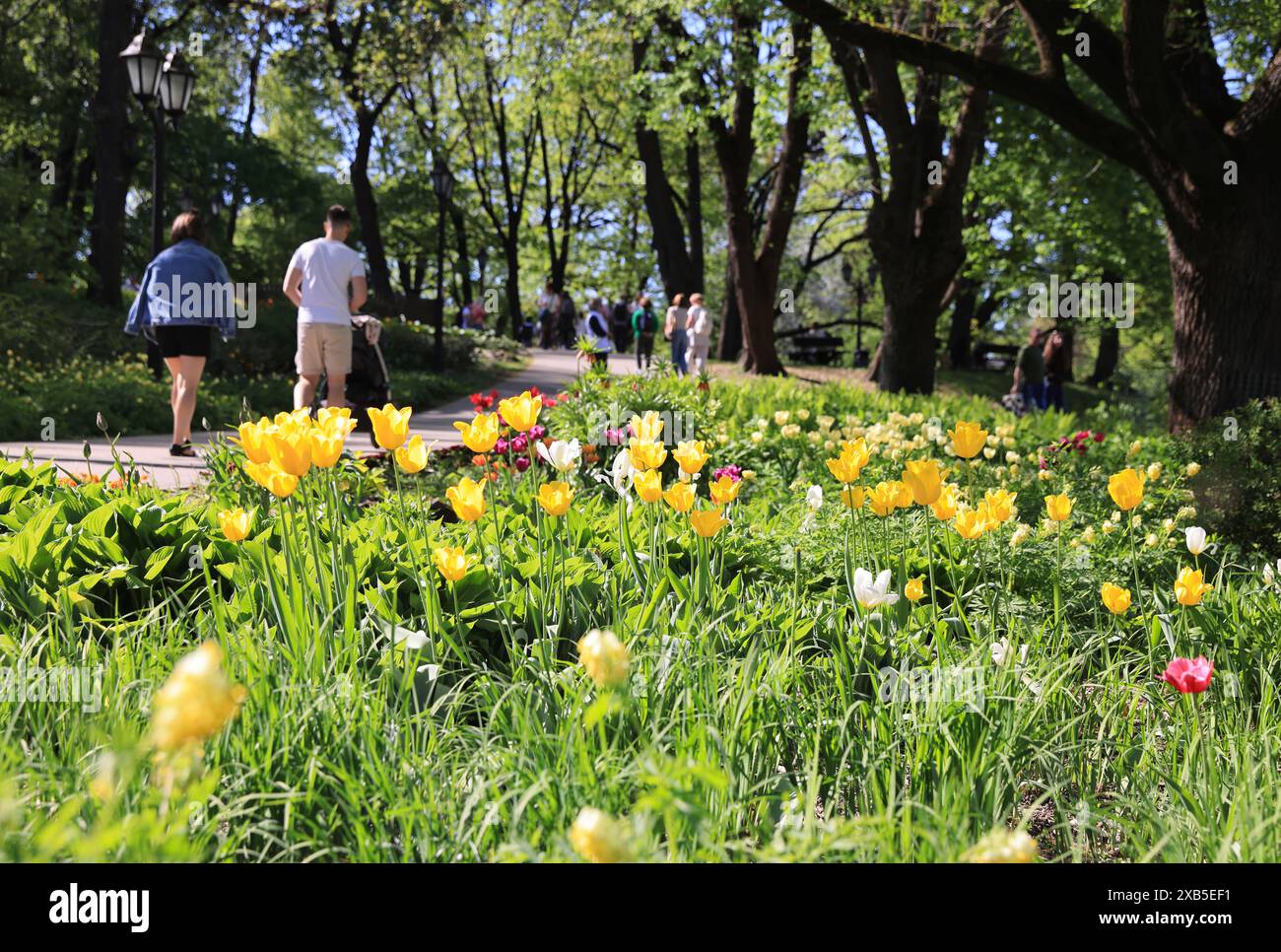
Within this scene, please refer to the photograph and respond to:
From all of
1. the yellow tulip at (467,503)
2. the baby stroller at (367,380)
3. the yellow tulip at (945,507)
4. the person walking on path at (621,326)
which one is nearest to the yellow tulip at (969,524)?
the yellow tulip at (945,507)

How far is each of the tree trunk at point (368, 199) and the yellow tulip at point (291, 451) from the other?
23870mm

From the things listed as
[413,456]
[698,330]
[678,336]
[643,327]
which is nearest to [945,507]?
[413,456]

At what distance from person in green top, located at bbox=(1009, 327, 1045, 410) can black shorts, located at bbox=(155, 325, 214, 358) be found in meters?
11.4

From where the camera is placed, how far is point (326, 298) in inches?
321

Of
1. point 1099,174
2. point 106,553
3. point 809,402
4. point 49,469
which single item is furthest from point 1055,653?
point 1099,174

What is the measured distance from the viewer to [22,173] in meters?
18.3

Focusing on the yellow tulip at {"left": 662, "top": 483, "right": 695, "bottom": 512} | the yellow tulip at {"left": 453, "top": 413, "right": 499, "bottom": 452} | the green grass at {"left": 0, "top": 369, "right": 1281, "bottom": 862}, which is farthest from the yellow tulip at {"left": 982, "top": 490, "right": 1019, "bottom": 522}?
the yellow tulip at {"left": 453, "top": 413, "right": 499, "bottom": 452}

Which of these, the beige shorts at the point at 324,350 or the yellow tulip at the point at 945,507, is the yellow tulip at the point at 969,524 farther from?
the beige shorts at the point at 324,350

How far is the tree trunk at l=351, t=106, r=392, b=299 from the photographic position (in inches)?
968

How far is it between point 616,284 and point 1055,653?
152 feet

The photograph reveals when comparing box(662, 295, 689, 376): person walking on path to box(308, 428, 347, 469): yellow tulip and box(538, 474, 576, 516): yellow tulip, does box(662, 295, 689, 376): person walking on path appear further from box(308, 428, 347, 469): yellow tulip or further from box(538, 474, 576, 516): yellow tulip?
box(308, 428, 347, 469): yellow tulip

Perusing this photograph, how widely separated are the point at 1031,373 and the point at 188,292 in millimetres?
11820

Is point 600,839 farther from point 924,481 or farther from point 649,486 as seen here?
point 924,481
